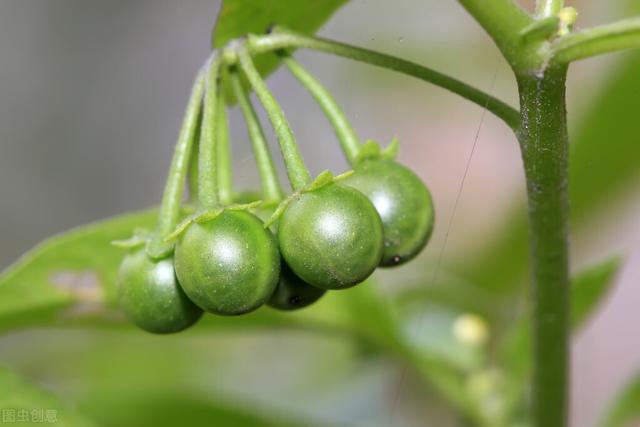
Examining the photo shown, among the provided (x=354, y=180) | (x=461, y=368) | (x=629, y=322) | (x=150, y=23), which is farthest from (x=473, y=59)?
(x=150, y=23)

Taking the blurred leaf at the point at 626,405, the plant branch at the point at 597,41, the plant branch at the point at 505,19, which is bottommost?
the blurred leaf at the point at 626,405

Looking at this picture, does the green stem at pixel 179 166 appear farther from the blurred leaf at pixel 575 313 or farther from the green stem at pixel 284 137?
the blurred leaf at pixel 575 313

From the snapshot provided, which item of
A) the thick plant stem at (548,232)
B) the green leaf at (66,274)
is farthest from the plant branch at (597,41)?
the green leaf at (66,274)

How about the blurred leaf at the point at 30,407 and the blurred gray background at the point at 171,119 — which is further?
the blurred gray background at the point at 171,119

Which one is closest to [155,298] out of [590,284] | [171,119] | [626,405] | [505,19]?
[505,19]

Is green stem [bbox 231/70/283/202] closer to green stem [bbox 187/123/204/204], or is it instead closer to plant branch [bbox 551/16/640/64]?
green stem [bbox 187/123/204/204]

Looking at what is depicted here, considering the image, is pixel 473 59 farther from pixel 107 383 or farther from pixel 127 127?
pixel 127 127

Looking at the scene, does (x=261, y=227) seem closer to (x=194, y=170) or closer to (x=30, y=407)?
(x=194, y=170)
